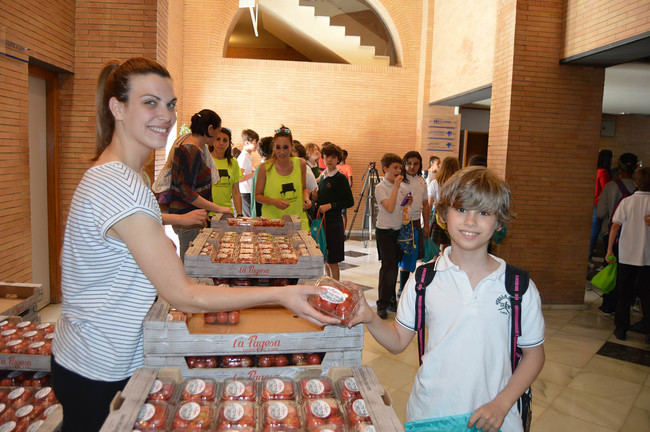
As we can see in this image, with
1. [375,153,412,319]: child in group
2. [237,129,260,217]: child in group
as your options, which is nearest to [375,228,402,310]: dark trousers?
[375,153,412,319]: child in group

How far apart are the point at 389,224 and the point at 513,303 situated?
3617 mm

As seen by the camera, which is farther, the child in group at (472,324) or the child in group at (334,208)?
the child in group at (334,208)

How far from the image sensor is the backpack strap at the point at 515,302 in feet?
5.08

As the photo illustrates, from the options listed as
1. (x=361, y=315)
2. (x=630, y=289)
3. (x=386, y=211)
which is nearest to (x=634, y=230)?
(x=630, y=289)

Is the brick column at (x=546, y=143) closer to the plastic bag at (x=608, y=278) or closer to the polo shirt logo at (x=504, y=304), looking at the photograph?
the plastic bag at (x=608, y=278)

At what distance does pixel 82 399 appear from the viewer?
1397 millimetres

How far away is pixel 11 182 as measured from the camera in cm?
434

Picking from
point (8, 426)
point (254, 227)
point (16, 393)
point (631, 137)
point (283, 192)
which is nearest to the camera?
point (8, 426)

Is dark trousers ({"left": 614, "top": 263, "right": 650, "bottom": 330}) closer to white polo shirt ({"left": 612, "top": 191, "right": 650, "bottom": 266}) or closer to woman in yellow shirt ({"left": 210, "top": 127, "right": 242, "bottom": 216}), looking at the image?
white polo shirt ({"left": 612, "top": 191, "right": 650, "bottom": 266})

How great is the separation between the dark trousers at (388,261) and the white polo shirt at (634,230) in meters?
2.32

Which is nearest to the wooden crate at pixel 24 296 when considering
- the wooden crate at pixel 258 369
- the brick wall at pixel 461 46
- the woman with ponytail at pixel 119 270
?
the woman with ponytail at pixel 119 270

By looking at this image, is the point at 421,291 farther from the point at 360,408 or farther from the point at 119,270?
the point at 119,270

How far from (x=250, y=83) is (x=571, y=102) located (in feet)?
23.8

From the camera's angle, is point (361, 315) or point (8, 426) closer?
point (361, 315)
